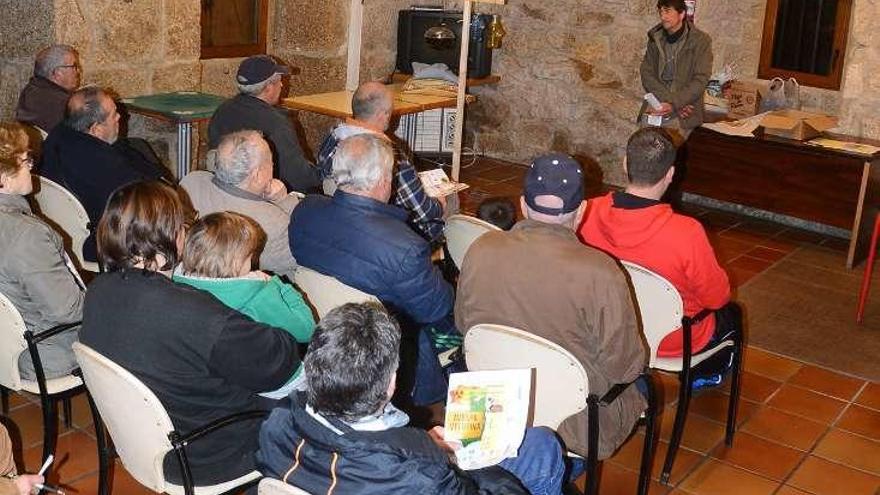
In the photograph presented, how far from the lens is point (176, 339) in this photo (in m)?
2.48

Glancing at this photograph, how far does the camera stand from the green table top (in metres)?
5.54

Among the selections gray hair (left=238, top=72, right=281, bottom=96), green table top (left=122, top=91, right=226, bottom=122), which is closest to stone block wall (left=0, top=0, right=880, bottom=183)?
green table top (left=122, top=91, right=226, bottom=122)

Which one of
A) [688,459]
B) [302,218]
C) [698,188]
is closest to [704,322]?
[688,459]

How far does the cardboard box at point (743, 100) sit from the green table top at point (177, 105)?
3.65m

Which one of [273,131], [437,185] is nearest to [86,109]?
[273,131]

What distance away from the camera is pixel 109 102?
171 inches

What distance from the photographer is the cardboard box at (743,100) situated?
715cm

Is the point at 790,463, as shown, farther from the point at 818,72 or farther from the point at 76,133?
the point at 818,72

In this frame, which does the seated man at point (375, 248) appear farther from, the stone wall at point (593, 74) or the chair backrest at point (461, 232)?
the stone wall at point (593, 74)

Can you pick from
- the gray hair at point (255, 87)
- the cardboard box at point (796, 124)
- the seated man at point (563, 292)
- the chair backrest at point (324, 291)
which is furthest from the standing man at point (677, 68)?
the chair backrest at point (324, 291)

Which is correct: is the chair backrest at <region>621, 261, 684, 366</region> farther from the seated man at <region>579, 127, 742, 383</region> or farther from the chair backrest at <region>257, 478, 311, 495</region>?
the chair backrest at <region>257, 478, 311, 495</region>

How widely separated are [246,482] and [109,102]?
227 cm

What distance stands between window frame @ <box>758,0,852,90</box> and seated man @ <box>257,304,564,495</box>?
233 inches

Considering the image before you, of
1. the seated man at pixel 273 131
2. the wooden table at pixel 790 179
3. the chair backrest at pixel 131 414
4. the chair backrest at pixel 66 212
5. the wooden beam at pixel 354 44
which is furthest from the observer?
the wooden beam at pixel 354 44
